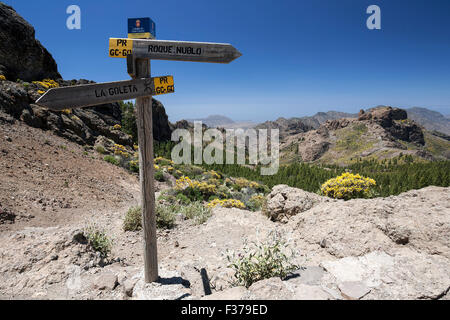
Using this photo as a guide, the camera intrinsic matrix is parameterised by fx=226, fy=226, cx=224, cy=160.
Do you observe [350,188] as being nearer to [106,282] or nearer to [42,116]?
[106,282]

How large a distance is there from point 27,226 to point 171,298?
623 centimetres

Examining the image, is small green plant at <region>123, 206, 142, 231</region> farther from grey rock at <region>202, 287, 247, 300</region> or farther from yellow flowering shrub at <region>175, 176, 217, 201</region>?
yellow flowering shrub at <region>175, 176, 217, 201</region>

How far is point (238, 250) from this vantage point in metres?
5.18

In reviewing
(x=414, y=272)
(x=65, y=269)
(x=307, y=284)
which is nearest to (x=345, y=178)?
(x=414, y=272)

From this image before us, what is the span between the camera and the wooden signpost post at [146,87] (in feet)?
10.00

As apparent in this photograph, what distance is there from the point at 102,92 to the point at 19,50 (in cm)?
2886

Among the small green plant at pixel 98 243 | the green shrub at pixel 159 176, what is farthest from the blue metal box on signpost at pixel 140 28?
the green shrub at pixel 159 176

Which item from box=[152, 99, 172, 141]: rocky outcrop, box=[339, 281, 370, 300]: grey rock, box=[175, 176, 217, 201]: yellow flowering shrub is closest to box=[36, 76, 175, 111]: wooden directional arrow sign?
box=[339, 281, 370, 300]: grey rock

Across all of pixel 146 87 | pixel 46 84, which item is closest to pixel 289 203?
pixel 146 87

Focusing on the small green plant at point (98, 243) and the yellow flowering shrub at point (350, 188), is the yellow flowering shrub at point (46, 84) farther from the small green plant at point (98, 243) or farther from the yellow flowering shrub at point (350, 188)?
the yellow flowering shrub at point (350, 188)

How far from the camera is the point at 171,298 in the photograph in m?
3.16

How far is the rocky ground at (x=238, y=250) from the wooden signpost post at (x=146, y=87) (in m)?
1.06

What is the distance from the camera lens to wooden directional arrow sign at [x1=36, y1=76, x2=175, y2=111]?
2.79 metres
